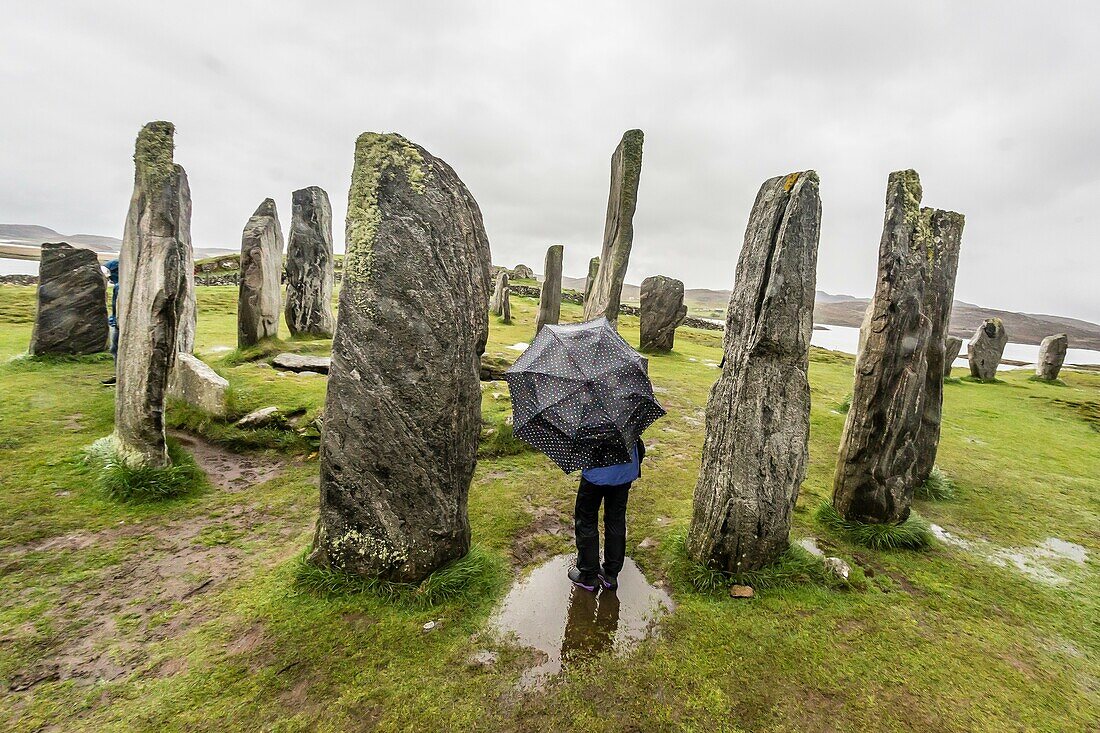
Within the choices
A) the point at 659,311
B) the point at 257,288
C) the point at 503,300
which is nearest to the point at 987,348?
the point at 659,311

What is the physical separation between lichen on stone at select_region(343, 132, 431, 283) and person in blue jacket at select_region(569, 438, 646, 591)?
8.34ft

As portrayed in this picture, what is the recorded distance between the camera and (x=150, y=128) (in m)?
5.47

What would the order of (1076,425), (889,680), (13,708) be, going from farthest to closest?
(1076,425)
(889,680)
(13,708)

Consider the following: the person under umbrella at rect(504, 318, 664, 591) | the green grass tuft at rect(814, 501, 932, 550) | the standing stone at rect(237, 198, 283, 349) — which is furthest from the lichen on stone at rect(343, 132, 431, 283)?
the standing stone at rect(237, 198, 283, 349)

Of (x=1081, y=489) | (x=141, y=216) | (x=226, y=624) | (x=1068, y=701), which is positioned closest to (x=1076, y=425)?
(x=1081, y=489)

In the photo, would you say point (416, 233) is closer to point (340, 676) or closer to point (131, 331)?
point (340, 676)

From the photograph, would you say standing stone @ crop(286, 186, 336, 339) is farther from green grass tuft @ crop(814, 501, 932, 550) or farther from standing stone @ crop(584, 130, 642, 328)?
green grass tuft @ crop(814, 501, 932, 550)

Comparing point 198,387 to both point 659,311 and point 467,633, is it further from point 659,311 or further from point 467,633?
point 659,311

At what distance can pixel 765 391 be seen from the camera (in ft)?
13.5

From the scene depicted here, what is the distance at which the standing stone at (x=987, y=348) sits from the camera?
17078mm

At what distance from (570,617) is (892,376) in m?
4.37

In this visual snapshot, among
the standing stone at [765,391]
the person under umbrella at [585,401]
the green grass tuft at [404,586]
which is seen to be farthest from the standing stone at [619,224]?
the green grass tuft at [404,586]

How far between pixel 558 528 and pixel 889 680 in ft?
10.0

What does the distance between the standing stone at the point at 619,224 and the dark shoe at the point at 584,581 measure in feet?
19.4
